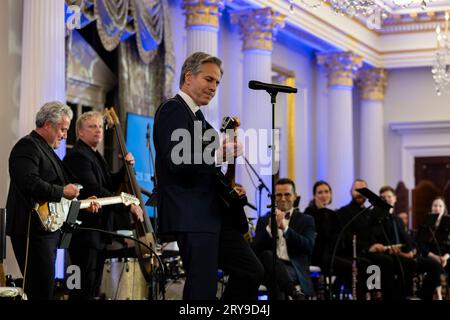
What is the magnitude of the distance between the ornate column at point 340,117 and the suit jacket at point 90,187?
968 centimetres

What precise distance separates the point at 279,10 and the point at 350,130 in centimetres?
393

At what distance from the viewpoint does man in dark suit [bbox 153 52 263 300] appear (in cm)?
440

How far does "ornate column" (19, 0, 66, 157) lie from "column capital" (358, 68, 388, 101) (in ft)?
35.2

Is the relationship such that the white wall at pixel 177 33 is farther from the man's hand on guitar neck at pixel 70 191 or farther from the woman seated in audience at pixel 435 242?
the man's hand on guitar neck at pixel 70 191

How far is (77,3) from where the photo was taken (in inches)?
362

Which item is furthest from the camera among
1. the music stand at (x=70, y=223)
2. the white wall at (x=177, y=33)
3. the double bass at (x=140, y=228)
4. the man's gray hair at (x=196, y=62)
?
the white wall at (x=177, y=33)

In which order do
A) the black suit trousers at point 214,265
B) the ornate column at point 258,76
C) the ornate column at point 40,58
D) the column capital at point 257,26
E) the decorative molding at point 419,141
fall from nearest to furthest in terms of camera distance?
1. the black suit trousers at point 214,265
2. the ornate column at point 40,58
3. the ornate column at point 258,76
4. the column capital at point 257,26
5. the decorative molding at point 419,141

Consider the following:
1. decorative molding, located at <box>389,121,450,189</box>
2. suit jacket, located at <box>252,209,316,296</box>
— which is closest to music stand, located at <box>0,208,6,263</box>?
suit jacket, located at <box>252,209,316,296</box>

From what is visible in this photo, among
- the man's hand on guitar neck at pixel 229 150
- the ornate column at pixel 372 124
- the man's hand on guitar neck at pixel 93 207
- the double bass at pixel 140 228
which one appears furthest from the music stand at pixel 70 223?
the ornate column at pixel 372 124

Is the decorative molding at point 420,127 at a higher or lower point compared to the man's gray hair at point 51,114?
higher

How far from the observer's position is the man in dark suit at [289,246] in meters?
7.75

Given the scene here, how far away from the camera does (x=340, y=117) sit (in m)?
16.1

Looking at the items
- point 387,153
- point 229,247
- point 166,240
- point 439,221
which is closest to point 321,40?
point 387,153
